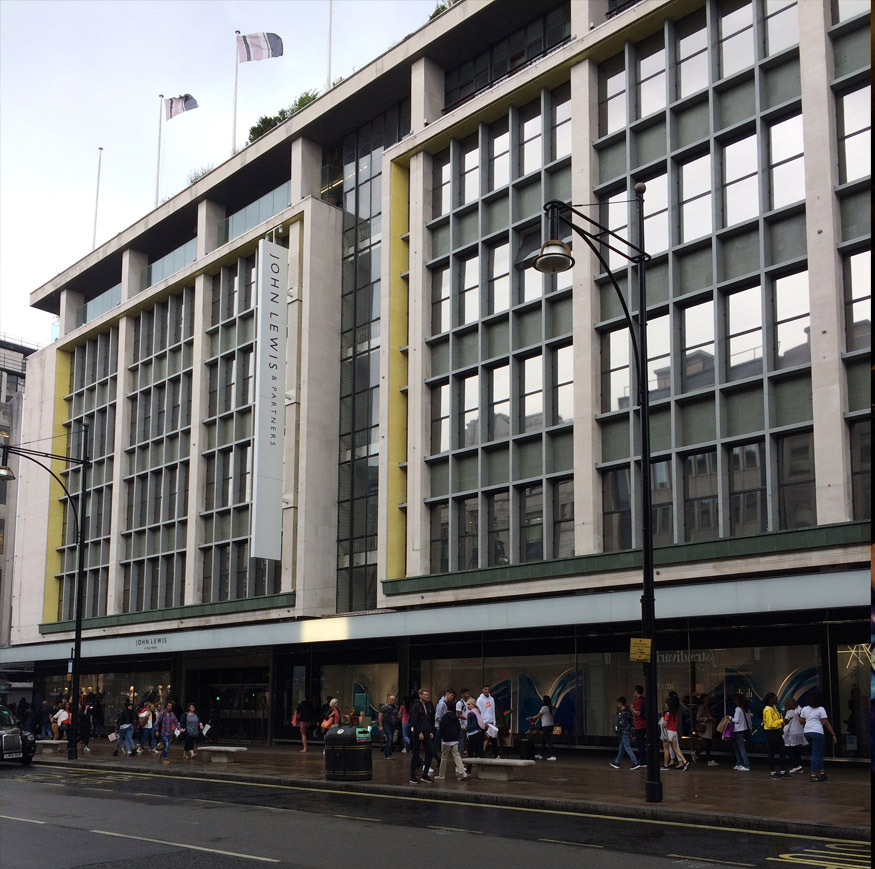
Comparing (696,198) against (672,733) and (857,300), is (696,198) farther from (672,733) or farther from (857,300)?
(672,733)

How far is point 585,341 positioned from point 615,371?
41.5 inches

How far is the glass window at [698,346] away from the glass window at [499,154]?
26.3ft

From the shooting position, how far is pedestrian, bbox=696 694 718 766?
23.9 metres

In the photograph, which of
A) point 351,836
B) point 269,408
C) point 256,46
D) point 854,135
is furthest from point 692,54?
point 351,836

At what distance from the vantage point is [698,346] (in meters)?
25.3

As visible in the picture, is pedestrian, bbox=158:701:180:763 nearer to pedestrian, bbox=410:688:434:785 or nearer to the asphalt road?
the asphalt road

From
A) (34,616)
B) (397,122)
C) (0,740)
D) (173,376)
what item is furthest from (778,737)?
(34,616)

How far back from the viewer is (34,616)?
164 feet

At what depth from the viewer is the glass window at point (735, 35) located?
25281mm

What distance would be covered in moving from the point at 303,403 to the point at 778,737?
19.8 meters

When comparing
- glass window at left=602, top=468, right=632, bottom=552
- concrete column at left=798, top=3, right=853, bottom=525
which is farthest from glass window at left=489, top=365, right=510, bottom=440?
concrete column at left=798, top=3, right=853, bottom=525

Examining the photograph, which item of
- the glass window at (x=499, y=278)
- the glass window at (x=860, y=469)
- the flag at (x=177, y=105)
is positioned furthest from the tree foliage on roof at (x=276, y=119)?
the glass window at (x=860, y=469)

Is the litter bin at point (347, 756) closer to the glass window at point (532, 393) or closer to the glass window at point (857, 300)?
the glass window at point (532, 393)

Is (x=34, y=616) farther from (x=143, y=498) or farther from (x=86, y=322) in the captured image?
(x=86, y=322)
